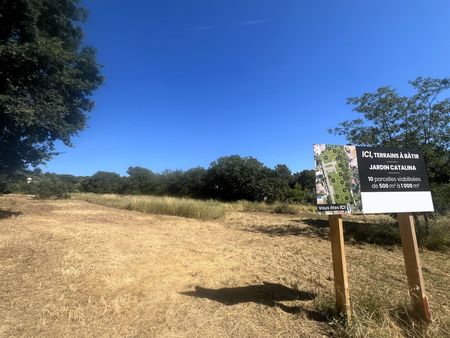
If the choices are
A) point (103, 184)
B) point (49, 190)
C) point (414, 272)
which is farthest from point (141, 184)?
point (414, 272)

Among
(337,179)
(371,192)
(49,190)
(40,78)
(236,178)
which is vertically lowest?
(371,192)

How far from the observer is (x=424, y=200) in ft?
11.9

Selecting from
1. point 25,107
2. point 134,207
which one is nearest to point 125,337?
point 25,107

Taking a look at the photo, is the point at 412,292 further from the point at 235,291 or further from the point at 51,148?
the point at 51,148

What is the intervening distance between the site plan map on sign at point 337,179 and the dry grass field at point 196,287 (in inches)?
44.7

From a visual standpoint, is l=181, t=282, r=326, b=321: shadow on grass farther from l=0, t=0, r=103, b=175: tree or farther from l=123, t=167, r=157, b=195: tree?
l=123, t=167, r=157, b=195: tree

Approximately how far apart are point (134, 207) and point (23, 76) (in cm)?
851

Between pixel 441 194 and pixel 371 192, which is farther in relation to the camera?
pixel 441 194

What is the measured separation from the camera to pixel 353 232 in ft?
27.3

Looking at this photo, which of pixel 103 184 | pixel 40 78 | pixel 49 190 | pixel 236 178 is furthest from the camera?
pixel 103 184

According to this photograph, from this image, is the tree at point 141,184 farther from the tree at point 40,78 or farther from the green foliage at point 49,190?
the tree at point 40,78

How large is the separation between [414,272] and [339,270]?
870 millimetres

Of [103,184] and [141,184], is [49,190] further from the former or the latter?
[103,184]

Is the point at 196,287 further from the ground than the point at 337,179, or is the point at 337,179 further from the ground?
the point at 337,179
